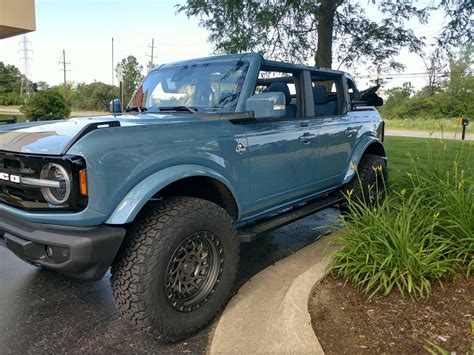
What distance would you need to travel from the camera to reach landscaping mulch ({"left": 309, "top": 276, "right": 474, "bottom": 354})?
2.30m

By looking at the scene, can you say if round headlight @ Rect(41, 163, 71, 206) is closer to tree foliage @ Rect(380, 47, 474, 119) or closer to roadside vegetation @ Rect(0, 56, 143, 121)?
roadside vegetation @ Rect(0, 56, 143, 121)

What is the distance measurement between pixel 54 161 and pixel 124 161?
386 mm

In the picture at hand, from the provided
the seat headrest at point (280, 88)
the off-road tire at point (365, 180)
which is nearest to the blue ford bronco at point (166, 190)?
the seat headrest at point (280, 88)

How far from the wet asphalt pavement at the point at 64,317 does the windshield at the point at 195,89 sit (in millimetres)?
1576

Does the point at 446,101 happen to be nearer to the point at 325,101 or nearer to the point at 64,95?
the point at 64,95

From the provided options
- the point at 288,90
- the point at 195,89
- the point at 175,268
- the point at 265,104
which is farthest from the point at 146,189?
the point at 288,90

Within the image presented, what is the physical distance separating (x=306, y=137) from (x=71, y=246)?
8.02ft

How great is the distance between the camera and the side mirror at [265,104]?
3.15 m

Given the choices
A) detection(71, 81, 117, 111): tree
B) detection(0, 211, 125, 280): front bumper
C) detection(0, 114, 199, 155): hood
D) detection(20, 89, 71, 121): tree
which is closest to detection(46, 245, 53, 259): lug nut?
detection(0, 211, 125, 280): front bumper

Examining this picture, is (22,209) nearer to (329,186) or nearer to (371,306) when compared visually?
(371,306)

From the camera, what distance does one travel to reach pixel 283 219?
3.78m

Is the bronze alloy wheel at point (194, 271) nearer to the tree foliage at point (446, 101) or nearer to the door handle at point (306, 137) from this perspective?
the door handle at point (306, 137)

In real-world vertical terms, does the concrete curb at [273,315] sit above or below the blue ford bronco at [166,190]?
below

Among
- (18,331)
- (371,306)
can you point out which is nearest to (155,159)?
(18,331)
